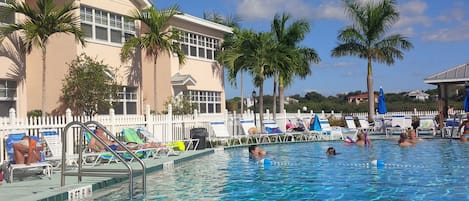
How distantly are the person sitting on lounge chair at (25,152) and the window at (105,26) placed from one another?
10.2 metres

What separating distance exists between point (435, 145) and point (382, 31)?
13.4 meters

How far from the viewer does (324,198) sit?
829 cm

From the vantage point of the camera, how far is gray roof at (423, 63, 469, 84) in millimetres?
22781

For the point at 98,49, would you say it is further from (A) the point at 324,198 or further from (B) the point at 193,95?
(A) the point at 324,198

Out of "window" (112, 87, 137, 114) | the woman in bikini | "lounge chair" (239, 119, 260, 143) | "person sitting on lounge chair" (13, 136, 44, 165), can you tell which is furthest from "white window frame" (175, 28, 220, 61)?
"person sitting on lounge chair" (13, 136, 44, 165)

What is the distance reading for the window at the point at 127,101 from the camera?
71.8 feet

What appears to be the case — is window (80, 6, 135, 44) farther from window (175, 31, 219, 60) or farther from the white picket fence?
the white picket fence

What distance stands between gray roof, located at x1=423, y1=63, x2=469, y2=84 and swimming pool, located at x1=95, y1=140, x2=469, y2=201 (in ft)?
24.7

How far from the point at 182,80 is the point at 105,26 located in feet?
15.1

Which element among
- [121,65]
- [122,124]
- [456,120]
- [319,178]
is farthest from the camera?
[121,65]

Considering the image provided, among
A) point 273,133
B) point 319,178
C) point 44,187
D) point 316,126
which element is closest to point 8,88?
point 273,133

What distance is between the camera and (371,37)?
3028 centimetres

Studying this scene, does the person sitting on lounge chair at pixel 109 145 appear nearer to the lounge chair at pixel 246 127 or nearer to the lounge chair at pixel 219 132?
the lounge chair at pixel 219 132

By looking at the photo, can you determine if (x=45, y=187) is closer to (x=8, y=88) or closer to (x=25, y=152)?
(x=25, y=152)
